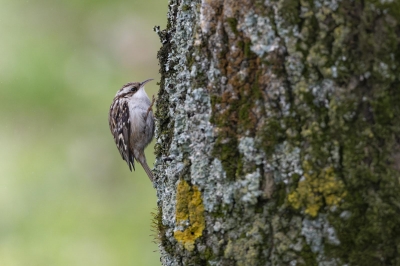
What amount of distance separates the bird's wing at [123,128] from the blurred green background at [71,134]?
69cm

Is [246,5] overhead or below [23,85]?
below

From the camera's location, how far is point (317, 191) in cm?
181

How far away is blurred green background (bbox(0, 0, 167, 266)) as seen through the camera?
4.92 metres

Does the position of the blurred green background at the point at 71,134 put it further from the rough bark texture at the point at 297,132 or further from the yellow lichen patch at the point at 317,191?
the yellow lichen patch at the point at 317,191

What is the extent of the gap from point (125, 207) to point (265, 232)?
3.37 metres

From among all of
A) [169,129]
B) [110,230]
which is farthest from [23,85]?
[169,129]

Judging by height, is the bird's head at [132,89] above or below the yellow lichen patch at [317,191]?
above

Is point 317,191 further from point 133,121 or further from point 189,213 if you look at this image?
point 133,121

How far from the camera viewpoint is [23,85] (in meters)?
5.87

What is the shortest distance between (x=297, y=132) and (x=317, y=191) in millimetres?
196

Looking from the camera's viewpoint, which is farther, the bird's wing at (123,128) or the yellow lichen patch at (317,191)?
the bird's wing at (123,128)

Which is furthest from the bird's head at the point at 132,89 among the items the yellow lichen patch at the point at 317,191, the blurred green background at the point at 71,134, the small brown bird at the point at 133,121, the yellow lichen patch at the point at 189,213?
the yellow lichen patch at the point at 317,191

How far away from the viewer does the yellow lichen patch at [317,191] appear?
1796mm

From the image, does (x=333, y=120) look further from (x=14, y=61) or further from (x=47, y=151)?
(x=14, y=61)
